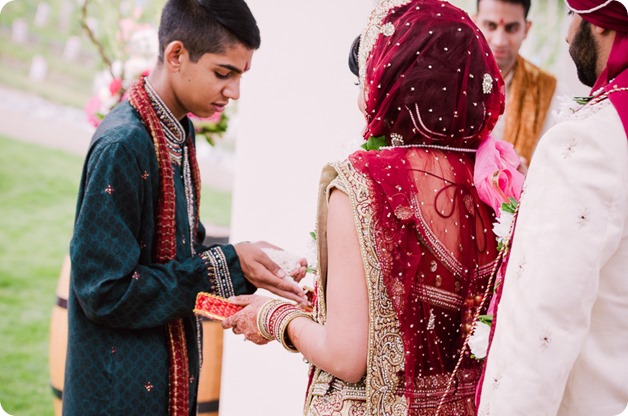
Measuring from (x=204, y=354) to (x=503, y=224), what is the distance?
1.62 meters

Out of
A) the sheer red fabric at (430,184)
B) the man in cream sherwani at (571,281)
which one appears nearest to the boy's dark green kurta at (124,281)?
the sheer red fabric at (430,184)

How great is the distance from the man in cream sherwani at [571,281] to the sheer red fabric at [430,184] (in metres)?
0.20

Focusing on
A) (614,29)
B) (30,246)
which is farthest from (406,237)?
(30,246)

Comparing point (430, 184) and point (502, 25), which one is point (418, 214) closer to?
point (430, 184)

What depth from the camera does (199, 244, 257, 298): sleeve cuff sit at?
204cm

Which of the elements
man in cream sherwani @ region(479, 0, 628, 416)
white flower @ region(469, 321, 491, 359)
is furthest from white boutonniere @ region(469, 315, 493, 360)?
man in cream sherwani @ region(479, 0, 628, 416)

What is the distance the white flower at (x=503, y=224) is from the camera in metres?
1.62

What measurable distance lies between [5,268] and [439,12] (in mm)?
5312

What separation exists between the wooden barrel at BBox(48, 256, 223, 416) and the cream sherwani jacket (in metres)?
1.66

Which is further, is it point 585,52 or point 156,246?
point 156,246

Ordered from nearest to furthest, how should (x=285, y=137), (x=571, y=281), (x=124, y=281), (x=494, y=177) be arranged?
(x=571, y=281), (x=494, y=177), (x=124, y=281), (x=285, y=137)

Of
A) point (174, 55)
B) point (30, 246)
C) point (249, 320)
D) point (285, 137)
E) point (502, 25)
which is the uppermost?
point (502, 25)

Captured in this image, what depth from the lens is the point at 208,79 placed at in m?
2.15

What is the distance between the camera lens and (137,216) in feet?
6.36
